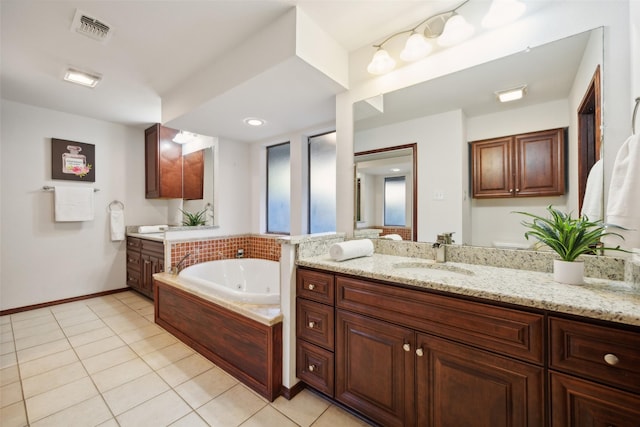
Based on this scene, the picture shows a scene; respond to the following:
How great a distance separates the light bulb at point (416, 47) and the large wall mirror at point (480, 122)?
0.61 ft

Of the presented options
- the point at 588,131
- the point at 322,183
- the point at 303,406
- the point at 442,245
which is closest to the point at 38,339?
the point at 303,406

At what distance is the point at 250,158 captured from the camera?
373 centimetres

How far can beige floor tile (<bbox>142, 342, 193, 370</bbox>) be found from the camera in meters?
1.97

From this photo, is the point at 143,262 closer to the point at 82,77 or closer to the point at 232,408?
the point at 82,77

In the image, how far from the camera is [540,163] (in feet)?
4.46

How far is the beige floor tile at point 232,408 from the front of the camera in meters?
1.45

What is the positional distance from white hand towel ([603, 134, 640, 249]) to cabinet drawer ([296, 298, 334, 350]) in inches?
50.8

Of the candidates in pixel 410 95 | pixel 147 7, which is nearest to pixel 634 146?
pixel 410 95

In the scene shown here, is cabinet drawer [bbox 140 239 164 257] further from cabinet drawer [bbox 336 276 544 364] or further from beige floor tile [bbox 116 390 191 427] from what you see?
cabinet drawer [bbox 336 276 544 364]

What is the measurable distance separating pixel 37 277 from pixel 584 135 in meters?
5.05

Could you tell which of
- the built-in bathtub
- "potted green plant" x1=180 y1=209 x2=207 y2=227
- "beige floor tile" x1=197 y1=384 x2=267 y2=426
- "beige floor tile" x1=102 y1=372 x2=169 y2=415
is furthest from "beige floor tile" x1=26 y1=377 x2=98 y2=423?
"potted green plant" x1=180 y1=209 x2=207 y2=227

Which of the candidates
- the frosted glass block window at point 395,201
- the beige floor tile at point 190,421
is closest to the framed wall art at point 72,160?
the beige floor tile at point 190,421

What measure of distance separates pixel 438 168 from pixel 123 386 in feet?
8.28

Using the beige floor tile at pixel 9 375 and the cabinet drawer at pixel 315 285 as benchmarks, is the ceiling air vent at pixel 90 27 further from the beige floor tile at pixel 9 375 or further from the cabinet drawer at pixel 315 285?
the beige floor tile at pixel 9 375
